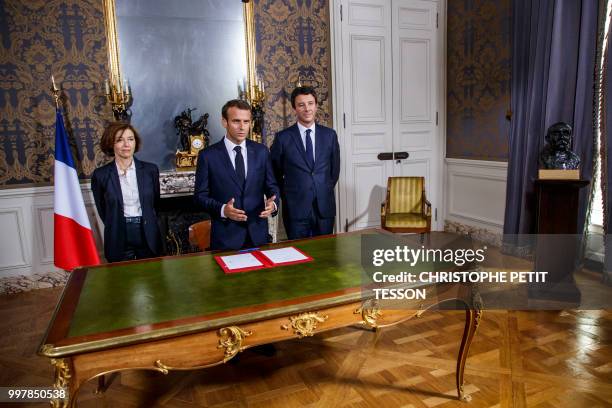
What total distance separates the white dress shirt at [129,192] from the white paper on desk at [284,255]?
3.22 feet

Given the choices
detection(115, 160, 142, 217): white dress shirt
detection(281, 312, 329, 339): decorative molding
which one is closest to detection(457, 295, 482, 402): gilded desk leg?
detection(281, 312, 329, 339): decorative molding

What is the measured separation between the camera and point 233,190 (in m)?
2.48

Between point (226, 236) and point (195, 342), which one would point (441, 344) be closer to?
point (226, 236)

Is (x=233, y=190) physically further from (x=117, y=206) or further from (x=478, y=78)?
(x=478, y=78)

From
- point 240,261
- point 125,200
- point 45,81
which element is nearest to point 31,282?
point 45,81

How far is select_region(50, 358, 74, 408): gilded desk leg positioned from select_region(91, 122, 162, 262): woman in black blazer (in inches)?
52.5

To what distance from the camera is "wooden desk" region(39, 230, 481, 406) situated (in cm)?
138

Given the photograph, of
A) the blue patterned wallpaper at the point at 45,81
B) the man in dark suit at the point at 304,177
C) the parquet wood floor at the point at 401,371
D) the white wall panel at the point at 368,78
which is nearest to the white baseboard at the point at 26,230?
the blue patterned wallpaper at the point at 45,81

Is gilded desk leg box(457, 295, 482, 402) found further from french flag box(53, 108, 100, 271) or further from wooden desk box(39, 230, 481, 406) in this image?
french flag box(53, 108, 100, 271)

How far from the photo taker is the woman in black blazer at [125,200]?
8.70 feet

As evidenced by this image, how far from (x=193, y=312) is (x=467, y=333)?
1175 mm

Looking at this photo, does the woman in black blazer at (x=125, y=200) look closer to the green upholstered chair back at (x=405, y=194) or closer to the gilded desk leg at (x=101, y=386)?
the gilded desk leg at (x=101, y=386)

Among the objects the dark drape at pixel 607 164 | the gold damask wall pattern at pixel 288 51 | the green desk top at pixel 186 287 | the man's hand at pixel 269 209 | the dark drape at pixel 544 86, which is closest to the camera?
the green desk top at pixel 186 287

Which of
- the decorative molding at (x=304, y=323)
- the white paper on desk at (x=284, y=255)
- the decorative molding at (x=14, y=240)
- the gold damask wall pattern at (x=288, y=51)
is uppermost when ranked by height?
the gold damask wall pattern at (x=288, y=51)
